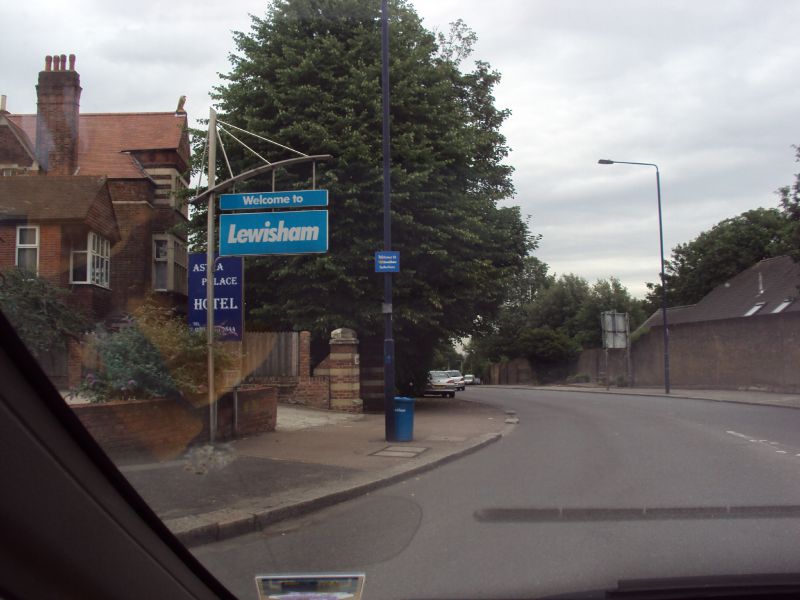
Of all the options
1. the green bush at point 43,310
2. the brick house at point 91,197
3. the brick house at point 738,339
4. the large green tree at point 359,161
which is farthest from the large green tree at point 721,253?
the green bush at point 43,310

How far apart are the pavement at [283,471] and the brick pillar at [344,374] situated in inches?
99.9

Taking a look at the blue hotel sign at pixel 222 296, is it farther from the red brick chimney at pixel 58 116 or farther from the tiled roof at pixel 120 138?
the red brick chimney at pixel 58 116

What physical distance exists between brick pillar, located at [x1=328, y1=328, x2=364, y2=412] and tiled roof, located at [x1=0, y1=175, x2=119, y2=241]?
10.6 meters

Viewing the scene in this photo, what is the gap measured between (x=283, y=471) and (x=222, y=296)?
4226 mm

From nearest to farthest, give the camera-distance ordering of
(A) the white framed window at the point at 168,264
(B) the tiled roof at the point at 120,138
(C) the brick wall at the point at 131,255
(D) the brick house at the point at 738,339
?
(B) the tiled roof at the point at 120,138
(C) the brick wall at the point at 131,255
(A) the white framed window at the point at 168,264
(D) the brick house at the point at 738,339

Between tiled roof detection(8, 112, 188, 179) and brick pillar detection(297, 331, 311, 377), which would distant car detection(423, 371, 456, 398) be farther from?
tiled roof detection(8, 112, 188, 179)

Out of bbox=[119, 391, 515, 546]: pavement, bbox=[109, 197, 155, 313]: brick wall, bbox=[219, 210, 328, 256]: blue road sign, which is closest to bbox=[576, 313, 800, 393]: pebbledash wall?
bbox=[119, 391, 515, 546]: pavement

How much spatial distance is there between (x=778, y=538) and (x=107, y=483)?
5.80 meters

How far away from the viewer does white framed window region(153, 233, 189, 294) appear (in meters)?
12.4

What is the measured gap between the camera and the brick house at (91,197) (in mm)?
4973

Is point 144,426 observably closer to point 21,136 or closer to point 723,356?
point 21,136

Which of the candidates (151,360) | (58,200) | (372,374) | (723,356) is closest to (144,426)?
(151,360)

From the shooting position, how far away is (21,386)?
1.86 m

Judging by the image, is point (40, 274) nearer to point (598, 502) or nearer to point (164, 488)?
point (164, 488)
